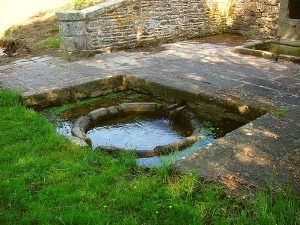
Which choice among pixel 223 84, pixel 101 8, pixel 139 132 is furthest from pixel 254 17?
pixel 139 132

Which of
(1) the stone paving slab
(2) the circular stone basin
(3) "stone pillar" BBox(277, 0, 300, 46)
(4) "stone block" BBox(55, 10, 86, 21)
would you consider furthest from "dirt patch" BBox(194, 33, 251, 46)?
(2) the circular stone basin

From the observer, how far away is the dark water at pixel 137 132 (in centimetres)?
513

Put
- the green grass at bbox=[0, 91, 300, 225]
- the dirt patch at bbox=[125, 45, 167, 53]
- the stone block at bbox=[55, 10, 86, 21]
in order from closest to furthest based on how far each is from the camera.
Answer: the green grass at bbox=[0, 91, 300, 225] → the stone block at bbox=[55, 10, 86, 21] → the dirt patch at bbox=[125, 45, 167, 53]

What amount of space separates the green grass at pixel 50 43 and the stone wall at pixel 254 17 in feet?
18.5

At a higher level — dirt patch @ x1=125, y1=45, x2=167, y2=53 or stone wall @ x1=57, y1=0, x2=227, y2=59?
stone wall @ x1=57, y1=0, x2=227, y2=59

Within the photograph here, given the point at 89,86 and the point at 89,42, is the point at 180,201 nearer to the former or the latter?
the point at 89,86

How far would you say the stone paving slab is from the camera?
3.53 meters

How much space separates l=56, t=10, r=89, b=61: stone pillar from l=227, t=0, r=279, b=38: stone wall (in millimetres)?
5578

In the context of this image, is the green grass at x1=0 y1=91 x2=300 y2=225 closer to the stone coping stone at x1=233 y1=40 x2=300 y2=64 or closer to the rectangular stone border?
the rectangular stone border

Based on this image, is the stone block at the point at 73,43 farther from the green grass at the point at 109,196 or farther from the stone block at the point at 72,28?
the green grass at the point at 109,196

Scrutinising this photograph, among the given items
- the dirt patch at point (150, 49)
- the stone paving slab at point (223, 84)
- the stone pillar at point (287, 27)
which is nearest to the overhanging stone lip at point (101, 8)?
the stone paving slab at point (223, 84)

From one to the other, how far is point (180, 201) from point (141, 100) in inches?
139

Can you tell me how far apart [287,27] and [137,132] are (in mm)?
6476

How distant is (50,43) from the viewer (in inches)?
374
